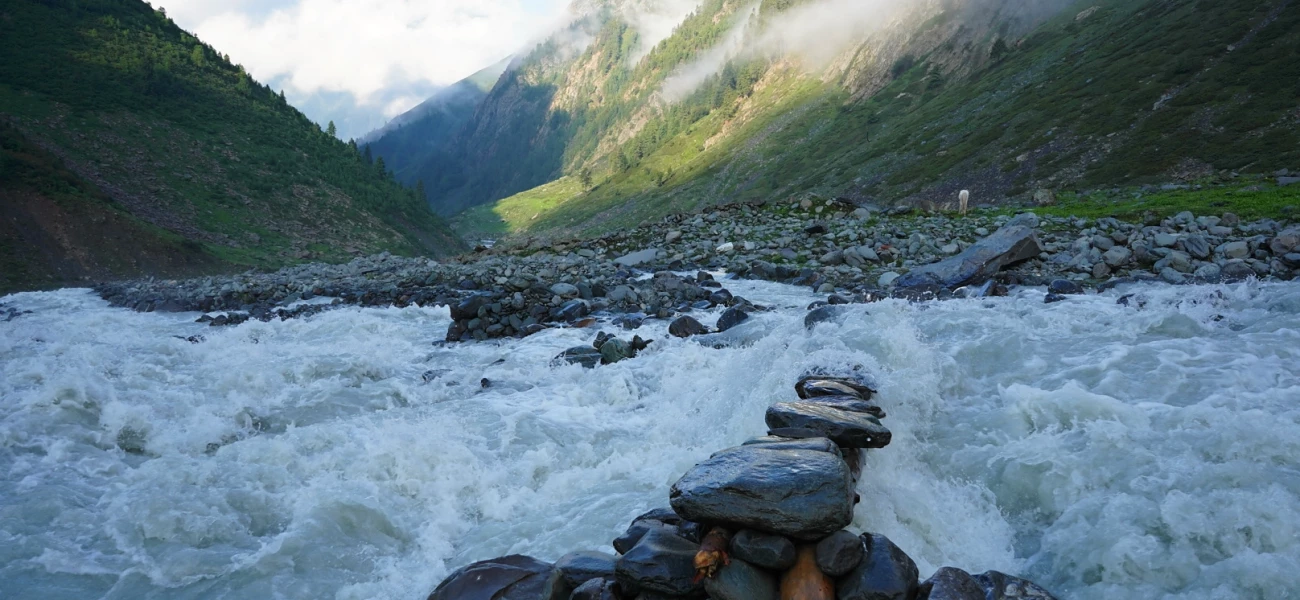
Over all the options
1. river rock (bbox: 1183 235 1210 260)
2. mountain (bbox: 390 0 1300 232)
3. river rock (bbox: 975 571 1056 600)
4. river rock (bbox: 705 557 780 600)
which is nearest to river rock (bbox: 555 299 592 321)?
river rock (bbox: 705 557 780 600)

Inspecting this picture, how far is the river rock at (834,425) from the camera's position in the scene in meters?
7.84

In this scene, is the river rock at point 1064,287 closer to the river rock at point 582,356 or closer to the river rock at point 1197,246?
the river rock at point 1197,246

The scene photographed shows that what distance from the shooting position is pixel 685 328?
16.7 meters

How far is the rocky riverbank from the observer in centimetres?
1816

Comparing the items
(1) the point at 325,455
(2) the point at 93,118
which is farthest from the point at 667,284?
(2) the point at 93,118

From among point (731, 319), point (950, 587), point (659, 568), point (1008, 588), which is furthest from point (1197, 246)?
point (659, 568)

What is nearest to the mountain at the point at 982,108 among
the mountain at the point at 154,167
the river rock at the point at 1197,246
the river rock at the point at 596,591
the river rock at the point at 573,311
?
the river rock at the point at 1197,246

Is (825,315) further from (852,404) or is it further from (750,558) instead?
(750,558)

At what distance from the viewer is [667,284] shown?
2245 cm

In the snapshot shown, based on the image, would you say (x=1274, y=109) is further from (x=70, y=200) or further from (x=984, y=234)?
(x=70, y=200)

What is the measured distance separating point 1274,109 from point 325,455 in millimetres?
66771

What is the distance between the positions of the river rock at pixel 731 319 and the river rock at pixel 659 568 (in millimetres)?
10863

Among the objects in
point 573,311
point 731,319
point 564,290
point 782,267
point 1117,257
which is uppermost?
point 564,290

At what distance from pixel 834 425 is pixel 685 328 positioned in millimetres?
8907
